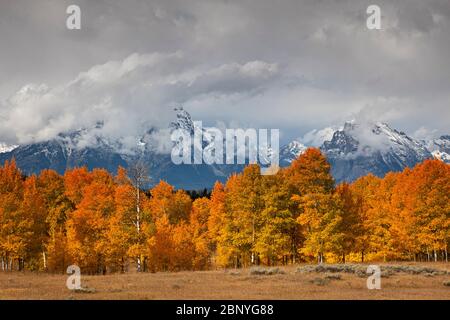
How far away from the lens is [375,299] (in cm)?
2775

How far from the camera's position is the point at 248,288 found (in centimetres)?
3350

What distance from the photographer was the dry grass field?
2909 centimetres

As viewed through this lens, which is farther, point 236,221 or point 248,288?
point 236,221

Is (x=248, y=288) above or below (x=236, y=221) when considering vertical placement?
below

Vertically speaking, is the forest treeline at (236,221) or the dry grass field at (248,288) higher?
the forest treeline at (236,221)

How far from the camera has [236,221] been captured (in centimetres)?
5541

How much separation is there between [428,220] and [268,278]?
90.6ft

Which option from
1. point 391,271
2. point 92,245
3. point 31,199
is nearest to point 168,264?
point 92,245

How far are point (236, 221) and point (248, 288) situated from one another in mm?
21983

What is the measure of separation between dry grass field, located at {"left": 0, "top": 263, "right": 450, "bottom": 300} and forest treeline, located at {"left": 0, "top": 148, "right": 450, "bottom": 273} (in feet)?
32.2

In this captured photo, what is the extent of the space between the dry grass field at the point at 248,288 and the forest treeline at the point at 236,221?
32.2 ft

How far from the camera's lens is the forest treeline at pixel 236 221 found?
5103 cm

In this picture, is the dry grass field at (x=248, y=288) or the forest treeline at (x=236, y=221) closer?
the dry grass field at (x=248, y=288)
